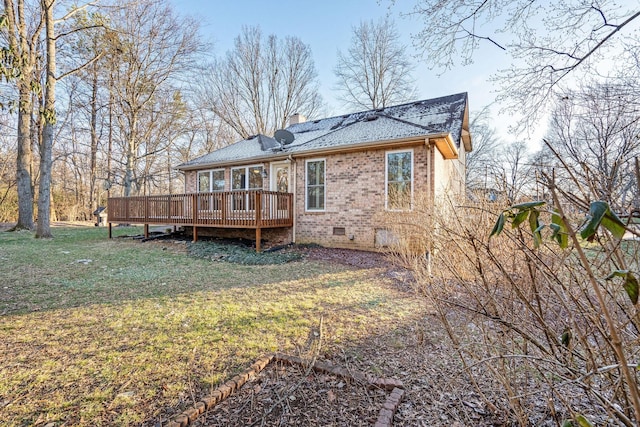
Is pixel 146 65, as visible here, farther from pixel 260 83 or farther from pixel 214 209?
pixel 214 209

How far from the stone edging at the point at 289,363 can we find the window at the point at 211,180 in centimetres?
1045

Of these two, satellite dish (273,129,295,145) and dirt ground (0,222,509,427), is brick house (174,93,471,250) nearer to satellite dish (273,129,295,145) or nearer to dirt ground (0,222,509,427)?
satellite dish (273,129,295,145)

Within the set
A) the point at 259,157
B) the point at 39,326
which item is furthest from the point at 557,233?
the point at 259,157

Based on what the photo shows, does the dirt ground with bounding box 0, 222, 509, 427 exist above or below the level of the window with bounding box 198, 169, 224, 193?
below

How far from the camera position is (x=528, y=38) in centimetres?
475

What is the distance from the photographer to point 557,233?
0.84m

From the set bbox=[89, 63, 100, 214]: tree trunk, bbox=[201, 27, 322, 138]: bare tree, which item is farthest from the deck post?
bbox=[201, 27, 322, 138]: bare tree

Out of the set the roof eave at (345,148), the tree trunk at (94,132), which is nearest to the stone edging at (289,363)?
the roof eave at (345,148)

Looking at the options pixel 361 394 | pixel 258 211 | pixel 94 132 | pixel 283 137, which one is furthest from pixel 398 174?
pixel 94 132

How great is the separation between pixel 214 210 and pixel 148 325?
270 inches

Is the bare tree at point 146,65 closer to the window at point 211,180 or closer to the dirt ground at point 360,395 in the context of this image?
the window at point 211,180

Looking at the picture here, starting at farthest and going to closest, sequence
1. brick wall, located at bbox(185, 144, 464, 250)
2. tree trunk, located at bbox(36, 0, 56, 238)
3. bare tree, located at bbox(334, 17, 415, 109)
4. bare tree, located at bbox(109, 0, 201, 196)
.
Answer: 1. bare tree, located at bbox(334, 17, 415, 109)
2. bare tree, located at bbox(109, 0, 201, 196)
3. tree trunk, located at bbox(36, 0, 56, 238)
4. brick wall, located at bbox(185, 144, 464, 250)

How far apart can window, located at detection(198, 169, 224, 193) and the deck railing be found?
1.85 metres

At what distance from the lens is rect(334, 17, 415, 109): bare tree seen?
65.0 ft
